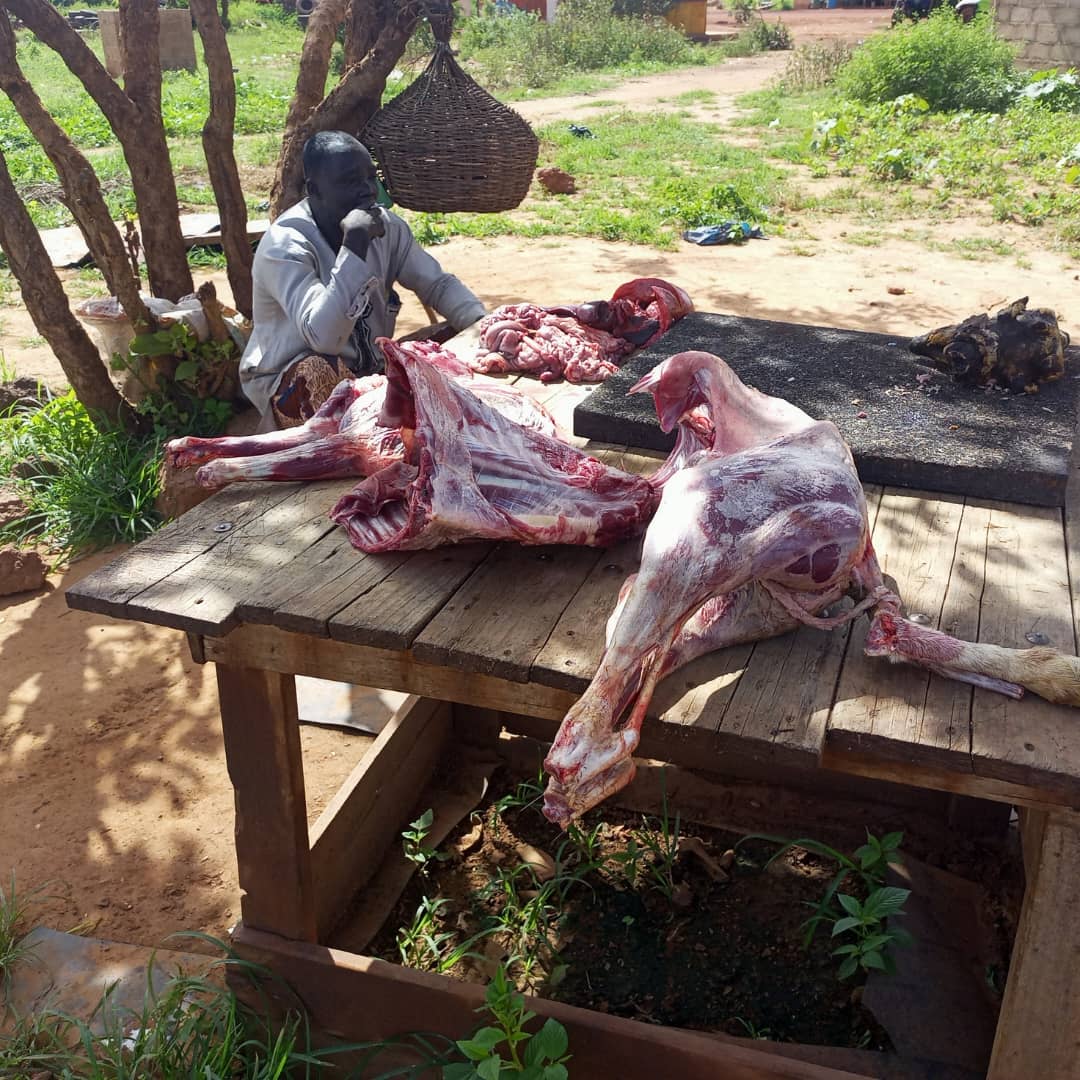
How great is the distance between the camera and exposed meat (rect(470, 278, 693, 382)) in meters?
3.62

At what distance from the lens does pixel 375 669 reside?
220 cm

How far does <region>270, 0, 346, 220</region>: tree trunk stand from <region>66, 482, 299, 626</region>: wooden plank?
2.91 meters

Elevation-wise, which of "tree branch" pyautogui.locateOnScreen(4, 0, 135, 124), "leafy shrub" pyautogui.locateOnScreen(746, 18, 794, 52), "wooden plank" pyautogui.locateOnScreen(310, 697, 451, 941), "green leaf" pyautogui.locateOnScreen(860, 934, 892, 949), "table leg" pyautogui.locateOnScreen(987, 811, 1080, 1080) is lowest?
"wooden plank" pyautogui.locateOnScreen(310, 697, 451, 941)

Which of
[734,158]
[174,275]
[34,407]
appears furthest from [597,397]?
[734,158]

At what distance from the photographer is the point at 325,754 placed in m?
3.70

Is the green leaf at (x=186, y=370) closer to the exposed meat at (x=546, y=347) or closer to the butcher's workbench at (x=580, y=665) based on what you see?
the exposed meat at (x=546, y=347)

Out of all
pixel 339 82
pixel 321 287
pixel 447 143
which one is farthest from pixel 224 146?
pixel 321 287

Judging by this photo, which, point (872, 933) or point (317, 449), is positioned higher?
point (317, 449)

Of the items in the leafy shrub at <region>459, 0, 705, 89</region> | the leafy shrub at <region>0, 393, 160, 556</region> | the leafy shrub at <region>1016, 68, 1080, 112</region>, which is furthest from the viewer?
the leafy shrub at <region>459, 0, 705, 89</region>

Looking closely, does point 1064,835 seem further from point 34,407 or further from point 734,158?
point 734,158

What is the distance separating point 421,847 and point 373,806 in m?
0.22

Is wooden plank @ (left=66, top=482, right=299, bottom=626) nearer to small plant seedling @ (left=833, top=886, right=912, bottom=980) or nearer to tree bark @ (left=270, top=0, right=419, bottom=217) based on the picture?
small plant seedling @ (left=833, top=886, right=912, bottom=980)

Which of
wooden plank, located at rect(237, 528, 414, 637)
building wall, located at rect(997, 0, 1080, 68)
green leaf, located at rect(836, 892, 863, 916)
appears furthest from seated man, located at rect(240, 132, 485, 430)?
building wall, located at rect(997, 0, 1080, 68)

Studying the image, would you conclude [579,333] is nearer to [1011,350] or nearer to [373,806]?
[1011,350]
